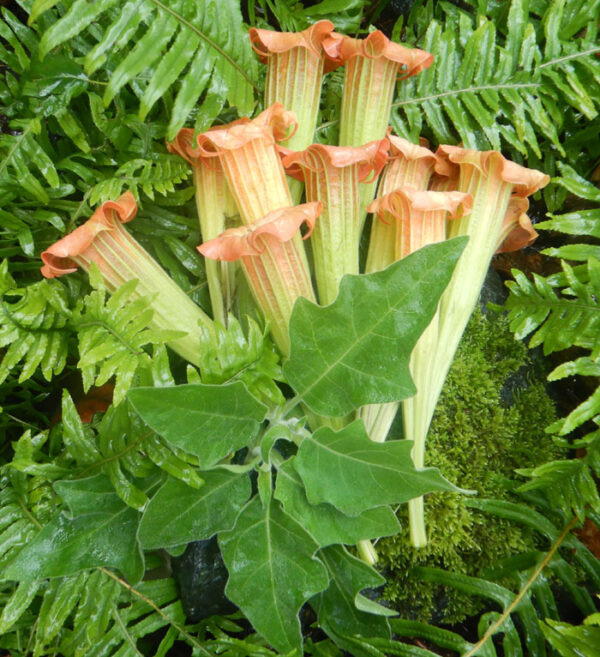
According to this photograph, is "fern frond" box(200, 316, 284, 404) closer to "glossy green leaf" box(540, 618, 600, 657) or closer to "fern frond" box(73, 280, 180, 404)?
"fern frond" box(73, 280, 180, 404)

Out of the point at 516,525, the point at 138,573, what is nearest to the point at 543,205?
the point at 516,525

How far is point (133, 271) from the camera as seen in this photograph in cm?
167

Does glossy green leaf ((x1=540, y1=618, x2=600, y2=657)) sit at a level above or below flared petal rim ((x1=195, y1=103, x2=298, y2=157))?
below

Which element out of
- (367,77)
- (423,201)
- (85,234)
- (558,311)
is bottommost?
(558,311)

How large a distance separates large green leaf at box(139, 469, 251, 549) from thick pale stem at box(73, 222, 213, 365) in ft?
1.27

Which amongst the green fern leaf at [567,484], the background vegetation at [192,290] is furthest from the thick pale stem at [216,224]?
the green fern leaf at [567,484]

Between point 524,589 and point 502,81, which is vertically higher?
point 502,81

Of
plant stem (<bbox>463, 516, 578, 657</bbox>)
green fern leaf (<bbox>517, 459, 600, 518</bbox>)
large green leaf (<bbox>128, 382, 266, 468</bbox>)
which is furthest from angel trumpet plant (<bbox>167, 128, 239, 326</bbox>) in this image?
plant stem (<bbox>463, 516, 578, 657</bbox>)

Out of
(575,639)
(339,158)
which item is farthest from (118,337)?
(575,639)

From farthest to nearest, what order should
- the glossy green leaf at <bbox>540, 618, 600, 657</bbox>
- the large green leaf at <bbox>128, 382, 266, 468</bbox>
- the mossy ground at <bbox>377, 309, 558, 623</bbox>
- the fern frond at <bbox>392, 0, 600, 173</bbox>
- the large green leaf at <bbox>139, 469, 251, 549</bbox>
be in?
the fern frond at <bbox>392, 0, 600, 173</bbox> < the mossy ground at <bbox>377, 309, 558, 623</bbox> < the glossy green leaf at <bbox>540, 618, 600, 657</bbox> < the large green leaf at <bbox>139, 469, 251, 549</bbox> < the large green leaf at <bbox>128, 382, 266, 468</bbox>

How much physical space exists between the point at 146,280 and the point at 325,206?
0.59m

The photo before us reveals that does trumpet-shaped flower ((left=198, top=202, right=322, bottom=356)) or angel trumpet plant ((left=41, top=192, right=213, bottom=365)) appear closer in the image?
trumpet-shaped flower ((left=198, top=202, right=322, bottom=356))

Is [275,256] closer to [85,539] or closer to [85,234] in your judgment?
[85,234]

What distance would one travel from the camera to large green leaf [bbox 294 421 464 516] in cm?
131
